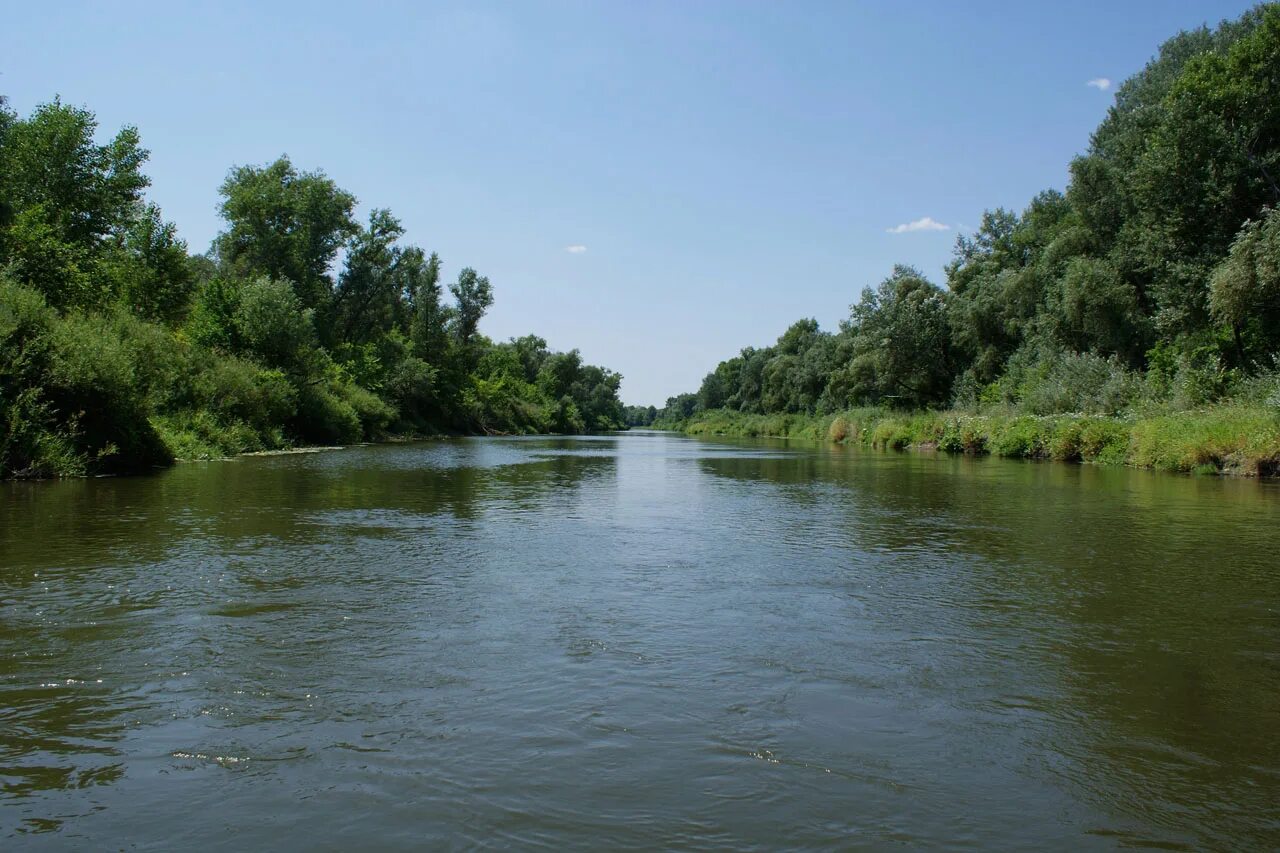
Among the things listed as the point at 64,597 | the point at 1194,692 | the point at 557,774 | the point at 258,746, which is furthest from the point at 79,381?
the point at 1194,692

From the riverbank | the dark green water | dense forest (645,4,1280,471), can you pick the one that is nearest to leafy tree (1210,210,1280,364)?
dense forest (645,4,1280,471)

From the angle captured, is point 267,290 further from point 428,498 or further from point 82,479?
point 428,498

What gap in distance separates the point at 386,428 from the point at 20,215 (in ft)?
99.3

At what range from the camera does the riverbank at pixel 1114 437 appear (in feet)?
78.4

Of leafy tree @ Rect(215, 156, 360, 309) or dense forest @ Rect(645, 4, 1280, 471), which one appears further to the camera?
leafy tree @ Rect(215, 156, 360, 309)

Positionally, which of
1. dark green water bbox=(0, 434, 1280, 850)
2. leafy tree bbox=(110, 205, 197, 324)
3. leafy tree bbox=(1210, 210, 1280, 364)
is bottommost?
dark green water bbox=(0, 434, 1280, 850)

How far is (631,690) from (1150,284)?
137 ft

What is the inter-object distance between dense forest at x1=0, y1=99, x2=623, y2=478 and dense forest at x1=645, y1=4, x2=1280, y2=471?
32.3 meters

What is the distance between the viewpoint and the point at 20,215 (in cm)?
3306

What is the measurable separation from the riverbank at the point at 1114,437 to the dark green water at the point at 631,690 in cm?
1395

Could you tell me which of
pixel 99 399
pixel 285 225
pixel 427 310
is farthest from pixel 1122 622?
pixel 427 310

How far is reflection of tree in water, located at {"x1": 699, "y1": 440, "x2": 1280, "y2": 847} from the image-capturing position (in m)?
4.32

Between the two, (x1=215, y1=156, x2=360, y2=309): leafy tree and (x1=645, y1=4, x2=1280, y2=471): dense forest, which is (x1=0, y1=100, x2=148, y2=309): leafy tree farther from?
Answer: (x1=645, y1=4, x2=1280, y2=471): dense forest

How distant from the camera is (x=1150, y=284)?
38750 millimetres
